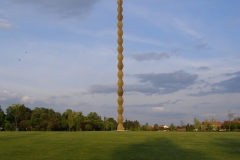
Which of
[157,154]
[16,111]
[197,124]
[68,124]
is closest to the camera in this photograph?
[157,154]

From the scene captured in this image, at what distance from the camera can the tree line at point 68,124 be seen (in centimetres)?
2731

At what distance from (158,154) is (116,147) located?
1817mm

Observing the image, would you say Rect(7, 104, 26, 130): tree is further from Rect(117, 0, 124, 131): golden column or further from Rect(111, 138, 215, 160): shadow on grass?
Rect(111, 138, 215, 160): shadow on grass

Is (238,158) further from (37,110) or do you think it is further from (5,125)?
(37,110)

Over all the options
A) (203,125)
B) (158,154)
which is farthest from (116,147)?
(203,125)

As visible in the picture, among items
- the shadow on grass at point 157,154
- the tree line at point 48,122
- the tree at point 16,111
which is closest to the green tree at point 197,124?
the tree line at point 48,122

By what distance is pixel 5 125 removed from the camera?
3378cm

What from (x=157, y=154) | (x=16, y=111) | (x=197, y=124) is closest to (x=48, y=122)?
(x=16, y=111)

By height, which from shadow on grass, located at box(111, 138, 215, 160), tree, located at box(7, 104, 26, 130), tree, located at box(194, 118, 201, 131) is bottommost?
shadow on grass, located at box(111, 138, 215, 160)

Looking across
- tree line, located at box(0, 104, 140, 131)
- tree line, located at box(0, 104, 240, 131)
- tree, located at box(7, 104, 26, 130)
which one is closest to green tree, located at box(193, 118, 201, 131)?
tree line, located at box(0, 104, 240, 131)

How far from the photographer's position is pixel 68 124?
3022 centimetres

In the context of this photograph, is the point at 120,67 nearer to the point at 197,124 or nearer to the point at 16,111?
the point at 197,124

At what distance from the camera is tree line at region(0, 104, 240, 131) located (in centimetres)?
2731

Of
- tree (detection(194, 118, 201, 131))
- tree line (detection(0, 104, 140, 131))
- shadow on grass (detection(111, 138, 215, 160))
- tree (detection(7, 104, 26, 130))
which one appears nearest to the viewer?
shadow on grass (detection(111, 138, 215, 160))
